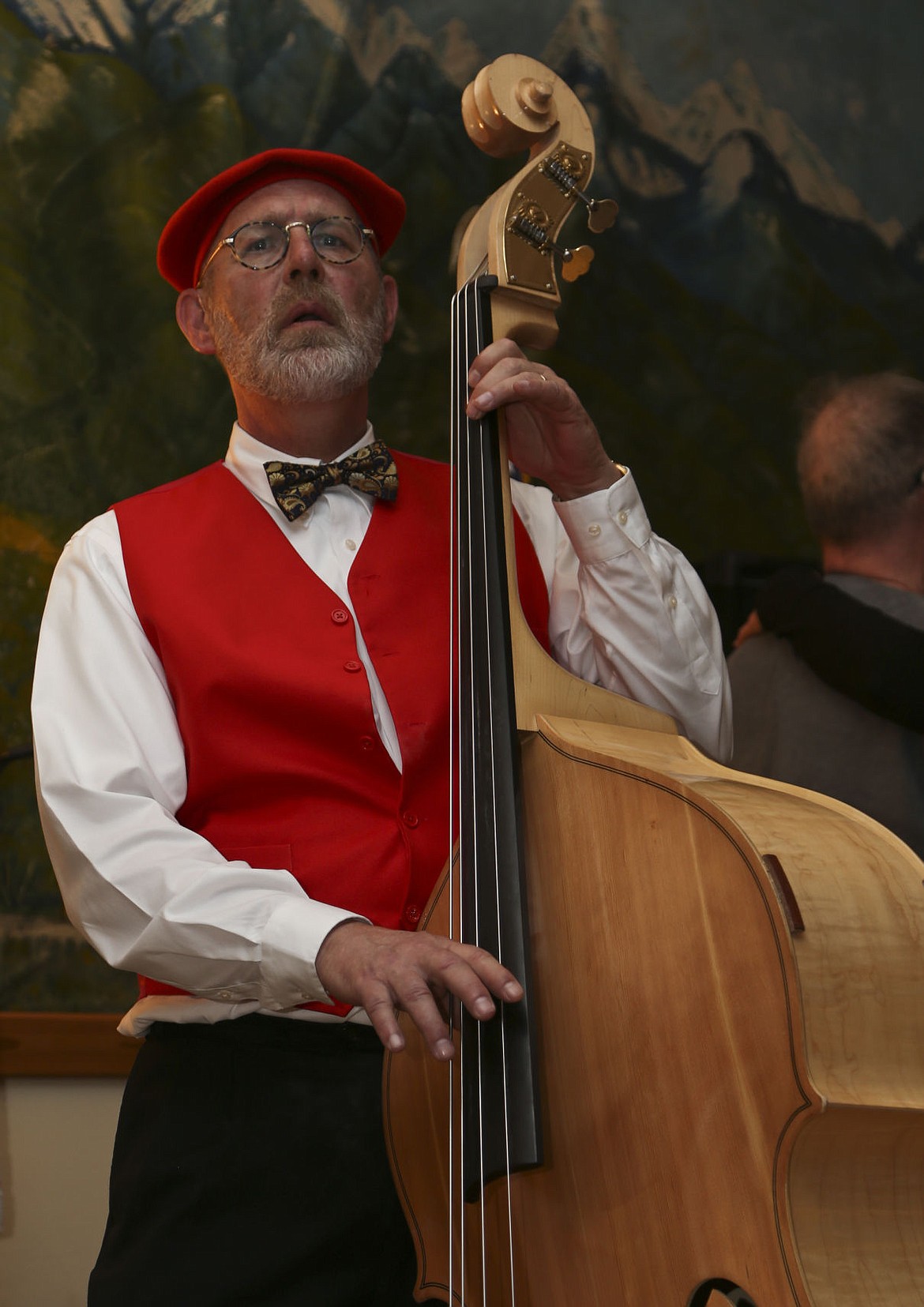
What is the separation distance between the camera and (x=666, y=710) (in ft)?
4.78

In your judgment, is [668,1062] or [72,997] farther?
[72,997]

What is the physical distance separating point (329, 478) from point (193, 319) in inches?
17.5

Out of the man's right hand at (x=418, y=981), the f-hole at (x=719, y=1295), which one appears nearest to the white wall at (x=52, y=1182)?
the man's right hand at (x=418, y=981)

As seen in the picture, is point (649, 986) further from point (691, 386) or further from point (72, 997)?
point (691, 386)

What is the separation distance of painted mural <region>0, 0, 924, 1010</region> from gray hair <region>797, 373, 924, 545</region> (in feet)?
1.69

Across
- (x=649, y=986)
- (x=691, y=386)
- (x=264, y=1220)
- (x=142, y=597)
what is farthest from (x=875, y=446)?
(x=264, y=1220)

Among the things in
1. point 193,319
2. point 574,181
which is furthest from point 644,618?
point 193,319

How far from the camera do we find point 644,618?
4.71 feet

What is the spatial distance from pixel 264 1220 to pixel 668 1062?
23.3 inches

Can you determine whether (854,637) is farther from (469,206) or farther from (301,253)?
(469,206)

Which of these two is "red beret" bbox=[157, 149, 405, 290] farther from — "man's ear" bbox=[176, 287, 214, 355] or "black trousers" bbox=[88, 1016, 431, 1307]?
"black trousers" bbox=[88, 1016, 431, 1307]

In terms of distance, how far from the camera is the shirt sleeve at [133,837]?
117 cm

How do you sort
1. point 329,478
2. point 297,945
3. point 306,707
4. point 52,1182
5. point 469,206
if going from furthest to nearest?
point 469,206 → point 52,1182 → point 329,478 → point 306,707 → point 297,945

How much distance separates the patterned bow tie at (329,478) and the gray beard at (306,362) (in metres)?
0.10
